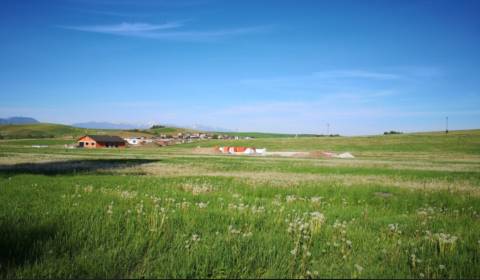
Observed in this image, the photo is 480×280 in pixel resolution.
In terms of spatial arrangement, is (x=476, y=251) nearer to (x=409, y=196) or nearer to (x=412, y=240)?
(x=412, y=240)

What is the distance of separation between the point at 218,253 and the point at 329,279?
1.92 metres

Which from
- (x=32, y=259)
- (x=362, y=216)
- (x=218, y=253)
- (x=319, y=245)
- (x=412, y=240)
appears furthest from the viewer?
(x=362, y=216)

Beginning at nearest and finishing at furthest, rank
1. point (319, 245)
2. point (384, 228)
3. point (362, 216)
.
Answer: point (319, 245) < point (384, 228) < point (362, 216)

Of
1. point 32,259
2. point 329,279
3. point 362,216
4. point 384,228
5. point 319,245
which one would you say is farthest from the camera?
point 362,216

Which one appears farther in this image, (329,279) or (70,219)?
(70,219)

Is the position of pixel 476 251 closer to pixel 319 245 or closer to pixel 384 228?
pixel 384 228

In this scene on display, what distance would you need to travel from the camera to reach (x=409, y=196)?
54.7ft

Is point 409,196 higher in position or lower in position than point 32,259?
lower

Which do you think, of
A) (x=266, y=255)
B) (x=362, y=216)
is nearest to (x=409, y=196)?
(x=362, y=216)

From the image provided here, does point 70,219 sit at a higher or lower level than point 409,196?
higher

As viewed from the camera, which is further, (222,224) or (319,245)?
(222,224)

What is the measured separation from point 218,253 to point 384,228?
513cm

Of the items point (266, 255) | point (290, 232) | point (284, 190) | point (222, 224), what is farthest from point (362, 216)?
point (284, 190)

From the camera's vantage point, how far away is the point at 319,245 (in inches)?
257
